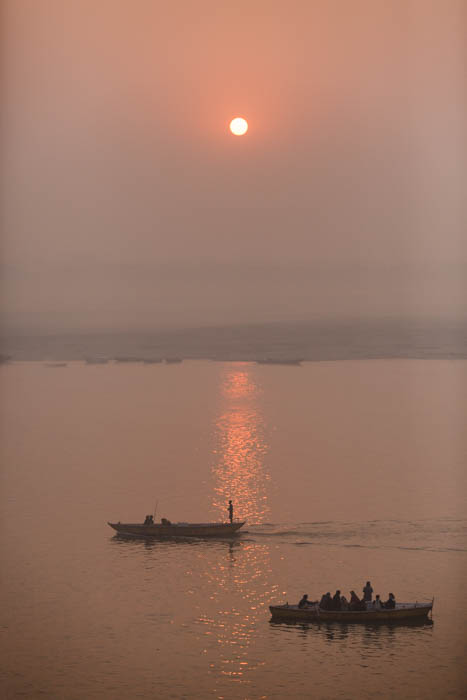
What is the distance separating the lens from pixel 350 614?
27.7 ft

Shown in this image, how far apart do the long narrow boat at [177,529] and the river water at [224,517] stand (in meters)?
0.12

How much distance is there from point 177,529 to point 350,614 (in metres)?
2.55

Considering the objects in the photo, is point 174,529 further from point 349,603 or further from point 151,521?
point 349,603

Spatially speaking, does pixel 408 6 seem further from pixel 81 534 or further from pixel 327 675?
pixel 81 534

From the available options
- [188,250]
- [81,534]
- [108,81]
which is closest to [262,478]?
[81,534]

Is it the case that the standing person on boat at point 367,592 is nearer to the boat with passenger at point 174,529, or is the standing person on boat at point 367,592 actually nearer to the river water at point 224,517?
the river water at point 224,517

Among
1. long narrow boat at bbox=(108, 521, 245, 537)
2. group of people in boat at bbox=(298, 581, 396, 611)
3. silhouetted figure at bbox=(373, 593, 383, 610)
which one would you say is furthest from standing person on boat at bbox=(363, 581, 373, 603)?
long narrow boat at bbox=(108, 521, 245, 537)

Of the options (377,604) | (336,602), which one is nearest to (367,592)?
(377,604)

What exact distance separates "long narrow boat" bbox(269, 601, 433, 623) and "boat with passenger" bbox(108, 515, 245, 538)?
1.90m

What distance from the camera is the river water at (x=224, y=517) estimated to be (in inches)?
309

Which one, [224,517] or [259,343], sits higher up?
[259,343]

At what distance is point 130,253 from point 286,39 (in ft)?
8.10

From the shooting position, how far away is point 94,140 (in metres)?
8.83

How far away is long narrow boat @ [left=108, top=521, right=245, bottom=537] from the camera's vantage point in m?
10.1
